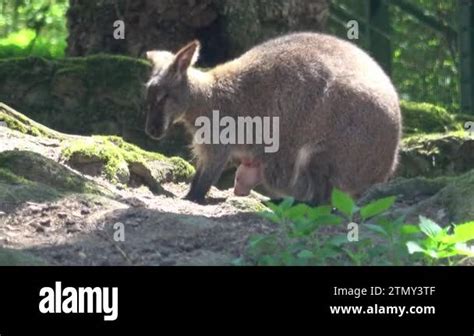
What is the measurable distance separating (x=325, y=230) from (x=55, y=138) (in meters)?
2.61

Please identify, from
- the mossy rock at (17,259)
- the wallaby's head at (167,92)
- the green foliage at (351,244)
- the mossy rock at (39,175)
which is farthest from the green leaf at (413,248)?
the wallaby's head at (167,92)

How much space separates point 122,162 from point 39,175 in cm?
97

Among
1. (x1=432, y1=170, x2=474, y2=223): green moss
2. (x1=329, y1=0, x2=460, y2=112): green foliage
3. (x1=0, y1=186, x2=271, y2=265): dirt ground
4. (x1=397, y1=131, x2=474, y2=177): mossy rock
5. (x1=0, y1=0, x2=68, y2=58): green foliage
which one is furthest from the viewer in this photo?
(x1=0, y1=0, x2=68, y2=58): green foliage

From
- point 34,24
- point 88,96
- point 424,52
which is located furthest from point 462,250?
point 34,24

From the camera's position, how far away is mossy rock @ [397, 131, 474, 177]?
9.69 m

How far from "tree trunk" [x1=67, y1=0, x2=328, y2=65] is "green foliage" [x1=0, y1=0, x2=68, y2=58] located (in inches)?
82.8

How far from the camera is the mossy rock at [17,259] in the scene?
5.64m

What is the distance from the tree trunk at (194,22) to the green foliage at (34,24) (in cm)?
210

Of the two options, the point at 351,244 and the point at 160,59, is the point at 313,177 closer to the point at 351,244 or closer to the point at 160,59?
the point at 160,59

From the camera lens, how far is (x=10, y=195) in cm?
689

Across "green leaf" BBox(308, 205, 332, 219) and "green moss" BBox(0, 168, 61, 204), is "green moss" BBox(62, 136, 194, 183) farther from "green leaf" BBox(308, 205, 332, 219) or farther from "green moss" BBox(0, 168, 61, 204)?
"green leaf" BBox(308, 205, 332, 219)

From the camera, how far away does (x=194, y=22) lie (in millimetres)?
10445

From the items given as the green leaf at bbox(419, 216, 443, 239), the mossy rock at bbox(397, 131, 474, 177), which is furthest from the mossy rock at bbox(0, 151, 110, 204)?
the mossy rock at bbox(397, 131, 474, 177)
